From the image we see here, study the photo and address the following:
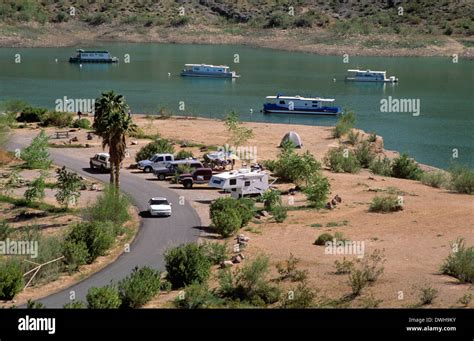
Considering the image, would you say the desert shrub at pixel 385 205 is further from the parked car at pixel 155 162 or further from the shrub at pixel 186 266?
the parked car at pixel 155 162

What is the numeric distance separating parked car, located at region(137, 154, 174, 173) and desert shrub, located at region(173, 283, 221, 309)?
2646cm

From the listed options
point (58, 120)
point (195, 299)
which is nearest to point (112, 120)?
point (195, 299)

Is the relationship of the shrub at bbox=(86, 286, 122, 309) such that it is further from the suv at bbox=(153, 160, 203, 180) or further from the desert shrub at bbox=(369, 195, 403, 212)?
the suv at bbox=(153, 160, 203, 180)

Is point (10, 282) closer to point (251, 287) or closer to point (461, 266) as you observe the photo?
point (251, 287)

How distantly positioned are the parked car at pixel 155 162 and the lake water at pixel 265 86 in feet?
82.3

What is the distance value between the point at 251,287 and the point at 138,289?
3851 millimetres

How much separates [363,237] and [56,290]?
14083 millimetres

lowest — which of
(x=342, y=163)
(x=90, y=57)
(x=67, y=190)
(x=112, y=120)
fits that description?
(x=342, y=163)

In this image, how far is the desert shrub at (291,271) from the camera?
27.8 meters

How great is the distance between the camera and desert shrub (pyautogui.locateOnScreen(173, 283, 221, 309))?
23.4 meters

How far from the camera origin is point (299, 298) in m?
24.1

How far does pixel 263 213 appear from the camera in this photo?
41.0 meters
